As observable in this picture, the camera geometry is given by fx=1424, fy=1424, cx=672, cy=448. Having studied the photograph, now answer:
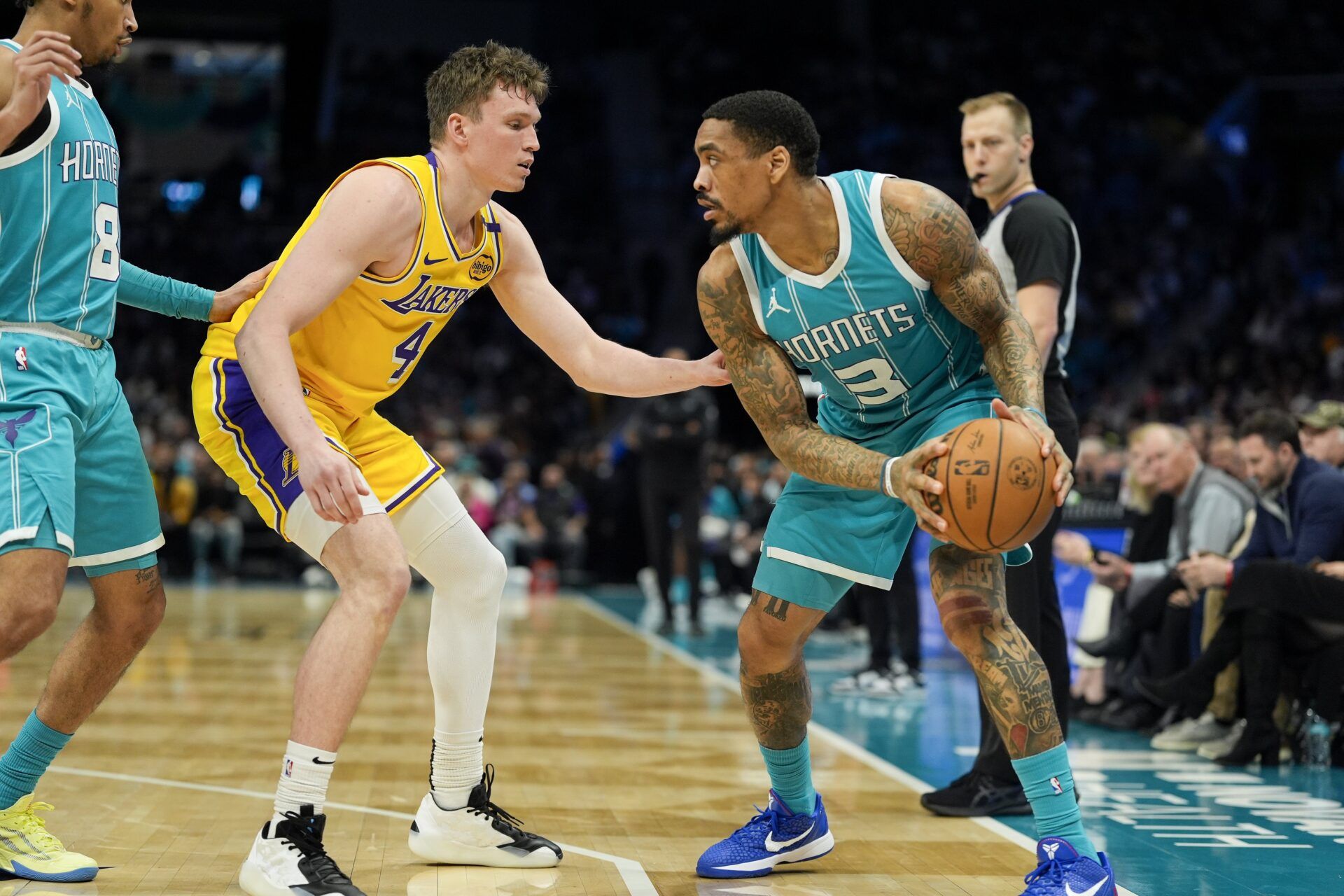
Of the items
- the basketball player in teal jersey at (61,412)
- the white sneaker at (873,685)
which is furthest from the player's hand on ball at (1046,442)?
the white sneaker at (873,685)

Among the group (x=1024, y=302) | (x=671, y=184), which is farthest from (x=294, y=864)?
(x=671, y=184)

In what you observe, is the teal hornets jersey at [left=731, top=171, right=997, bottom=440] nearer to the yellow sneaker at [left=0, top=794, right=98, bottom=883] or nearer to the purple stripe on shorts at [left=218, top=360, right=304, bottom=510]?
the purple stripe on shorts at [left=218, top=360, right=304, bottom=510]

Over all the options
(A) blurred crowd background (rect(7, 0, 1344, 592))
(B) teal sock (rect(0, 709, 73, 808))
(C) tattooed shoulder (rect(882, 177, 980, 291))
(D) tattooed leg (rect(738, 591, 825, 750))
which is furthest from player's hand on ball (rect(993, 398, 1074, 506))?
(A) blurred crowd background (rect(7, 0, 1344, 592))

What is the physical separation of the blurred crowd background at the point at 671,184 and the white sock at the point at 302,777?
10.5m

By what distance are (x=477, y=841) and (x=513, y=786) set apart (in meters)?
1.14

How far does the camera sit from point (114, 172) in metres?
3.49

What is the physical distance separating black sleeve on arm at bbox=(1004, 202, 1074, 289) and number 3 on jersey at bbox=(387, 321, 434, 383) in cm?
189

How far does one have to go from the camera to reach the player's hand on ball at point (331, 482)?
312cm

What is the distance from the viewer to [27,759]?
350cm

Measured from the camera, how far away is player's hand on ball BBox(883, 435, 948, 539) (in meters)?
3.06

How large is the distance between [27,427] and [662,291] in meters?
19.9

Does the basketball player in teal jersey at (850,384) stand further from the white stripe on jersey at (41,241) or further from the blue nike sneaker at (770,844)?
the white stripe on jersey at (41,241)

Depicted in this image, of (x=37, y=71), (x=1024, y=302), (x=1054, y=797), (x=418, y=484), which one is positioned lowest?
(x=1054, y=797)

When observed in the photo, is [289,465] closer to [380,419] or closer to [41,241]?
[380,419]
